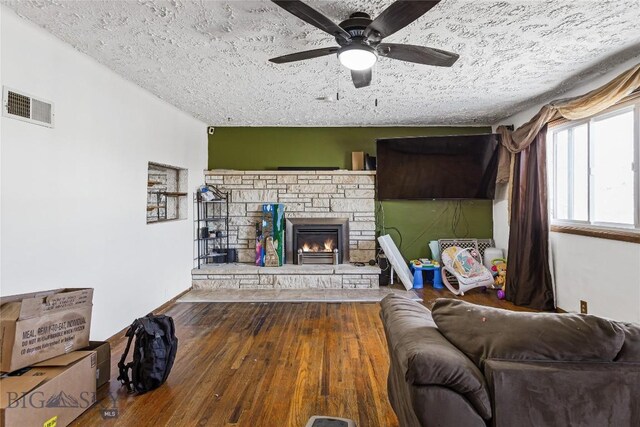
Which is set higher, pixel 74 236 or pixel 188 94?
pixel 188 94

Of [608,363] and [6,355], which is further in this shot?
[6,355]

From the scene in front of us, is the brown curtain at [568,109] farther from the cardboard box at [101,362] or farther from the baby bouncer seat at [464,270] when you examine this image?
the cardboard box at [101,362]

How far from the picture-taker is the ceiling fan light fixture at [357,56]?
1.97 metres

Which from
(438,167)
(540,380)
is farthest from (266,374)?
(438,167)

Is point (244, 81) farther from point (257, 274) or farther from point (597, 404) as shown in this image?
point (597, 404)

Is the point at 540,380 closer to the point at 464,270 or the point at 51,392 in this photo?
the point at 51,392

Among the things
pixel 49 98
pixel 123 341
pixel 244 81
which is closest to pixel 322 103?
pixel 244 81

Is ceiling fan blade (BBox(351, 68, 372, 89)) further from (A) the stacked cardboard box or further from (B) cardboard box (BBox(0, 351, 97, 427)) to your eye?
(B) cardboard box (BBox(0, 351, 97, 427))

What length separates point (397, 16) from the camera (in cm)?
168

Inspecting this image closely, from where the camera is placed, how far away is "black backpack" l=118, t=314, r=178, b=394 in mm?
2146

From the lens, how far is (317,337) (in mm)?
3047

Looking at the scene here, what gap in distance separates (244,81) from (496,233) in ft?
13.9

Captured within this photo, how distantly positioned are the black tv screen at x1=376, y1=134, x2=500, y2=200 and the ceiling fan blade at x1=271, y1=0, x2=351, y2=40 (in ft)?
10.1

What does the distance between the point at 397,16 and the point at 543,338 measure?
5.23ft
